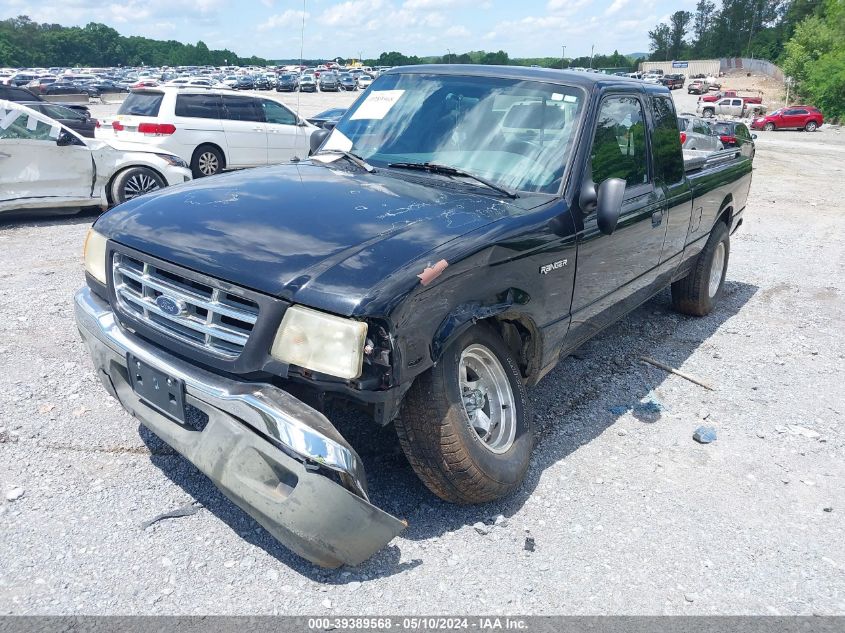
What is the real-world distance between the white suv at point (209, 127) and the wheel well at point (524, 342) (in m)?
9.34

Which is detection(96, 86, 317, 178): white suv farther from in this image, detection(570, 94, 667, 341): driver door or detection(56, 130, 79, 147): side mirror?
detection(570, 94, 667, 341): driver door

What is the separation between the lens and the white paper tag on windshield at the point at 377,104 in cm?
431

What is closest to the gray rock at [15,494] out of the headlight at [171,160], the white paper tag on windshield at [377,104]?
the white paper tag on windshield at [377,104]

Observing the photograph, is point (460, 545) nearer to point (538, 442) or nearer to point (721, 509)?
point (538, 442)

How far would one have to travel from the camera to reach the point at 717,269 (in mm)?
6652

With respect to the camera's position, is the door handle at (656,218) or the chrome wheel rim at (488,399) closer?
the chrome wheel rim at (488,399)

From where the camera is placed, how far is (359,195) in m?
3.36

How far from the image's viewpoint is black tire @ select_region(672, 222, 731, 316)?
6.17 meters

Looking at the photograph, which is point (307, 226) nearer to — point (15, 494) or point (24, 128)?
point (15, 494)

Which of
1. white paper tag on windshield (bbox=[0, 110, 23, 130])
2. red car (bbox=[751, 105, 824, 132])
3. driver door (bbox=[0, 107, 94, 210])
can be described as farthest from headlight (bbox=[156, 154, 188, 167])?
red car (bbox=[751, 105, 824, 132])

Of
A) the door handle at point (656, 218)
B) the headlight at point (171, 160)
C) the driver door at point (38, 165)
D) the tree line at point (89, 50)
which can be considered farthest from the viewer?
the tree line at point (89, 50)

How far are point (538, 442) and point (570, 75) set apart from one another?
219 centimetres

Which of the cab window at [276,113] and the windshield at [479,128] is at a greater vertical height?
the windshield at [479,128]

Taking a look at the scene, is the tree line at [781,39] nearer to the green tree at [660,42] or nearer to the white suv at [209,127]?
the green tree at [660,42]
